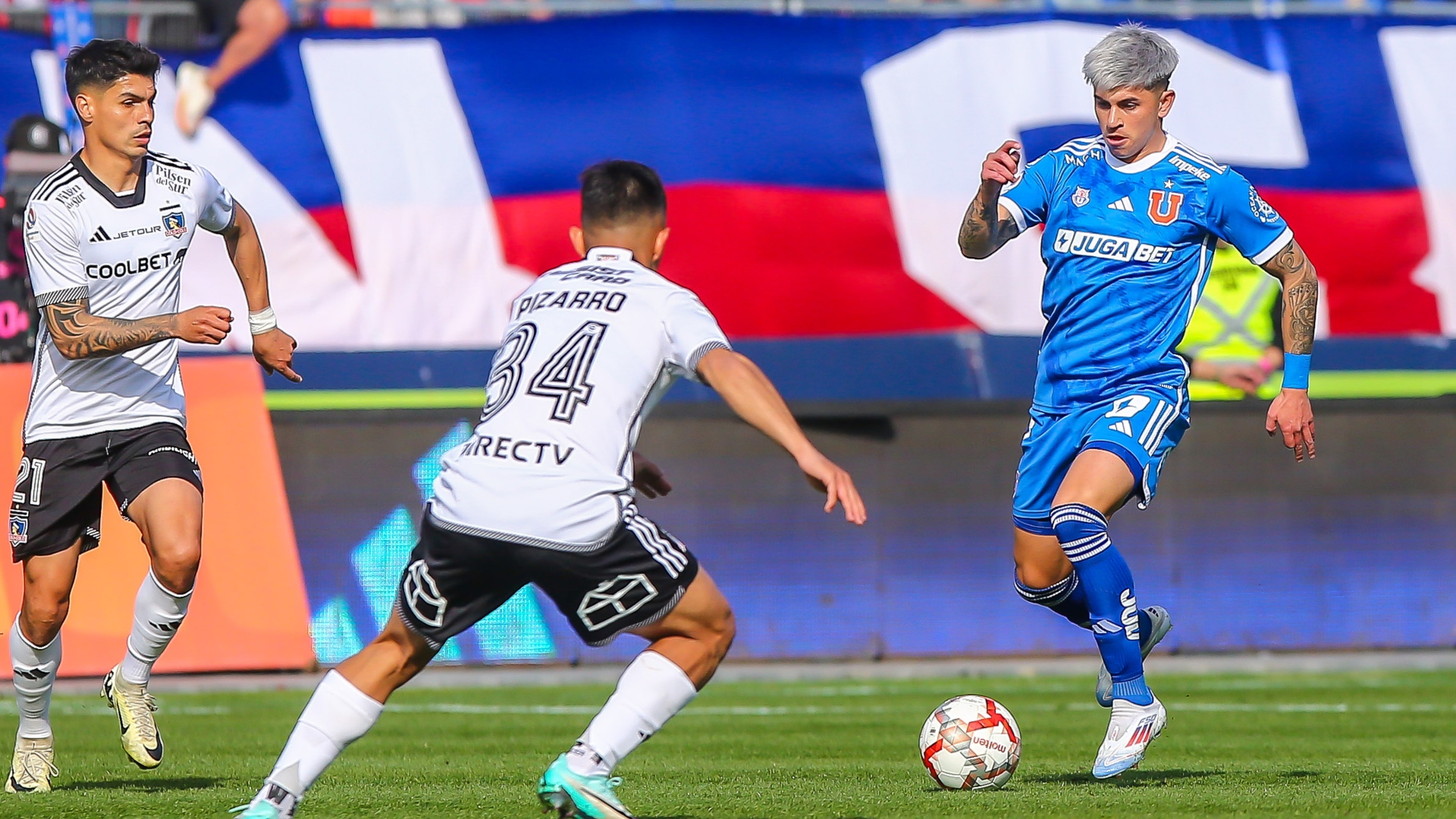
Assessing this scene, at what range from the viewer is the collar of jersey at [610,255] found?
555 cm

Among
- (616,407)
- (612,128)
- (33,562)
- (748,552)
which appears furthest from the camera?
(612,128)

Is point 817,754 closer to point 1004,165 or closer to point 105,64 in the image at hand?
point 1004,165

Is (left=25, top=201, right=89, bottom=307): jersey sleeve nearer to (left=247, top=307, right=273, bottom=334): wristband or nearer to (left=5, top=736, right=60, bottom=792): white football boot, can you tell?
(left=247, top=307, right=273, bottom=334): wristband

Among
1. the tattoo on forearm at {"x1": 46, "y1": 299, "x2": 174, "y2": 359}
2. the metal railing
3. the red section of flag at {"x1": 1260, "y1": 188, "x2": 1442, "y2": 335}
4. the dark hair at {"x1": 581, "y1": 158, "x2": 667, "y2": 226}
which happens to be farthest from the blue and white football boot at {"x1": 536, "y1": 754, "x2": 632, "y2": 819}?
the red section of flag at {"x1": 1260, "y1": 188, "x2": 1442, "y2": 335}

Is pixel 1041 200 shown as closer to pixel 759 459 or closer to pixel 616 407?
pixel 616 407

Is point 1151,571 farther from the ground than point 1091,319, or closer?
closer

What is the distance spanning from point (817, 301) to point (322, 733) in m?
9.48

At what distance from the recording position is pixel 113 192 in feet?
23.5

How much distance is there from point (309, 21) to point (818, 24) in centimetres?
379

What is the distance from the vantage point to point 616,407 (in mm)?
5336

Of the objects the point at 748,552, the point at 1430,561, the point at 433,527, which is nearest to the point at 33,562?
the point at 433,527

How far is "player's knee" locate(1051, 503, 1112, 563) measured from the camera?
7.13 m

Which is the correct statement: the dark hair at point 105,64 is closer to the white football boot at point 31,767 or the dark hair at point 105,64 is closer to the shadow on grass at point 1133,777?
the white football boot at point 31,767

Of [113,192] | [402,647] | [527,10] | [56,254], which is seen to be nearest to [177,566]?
[56,254]
